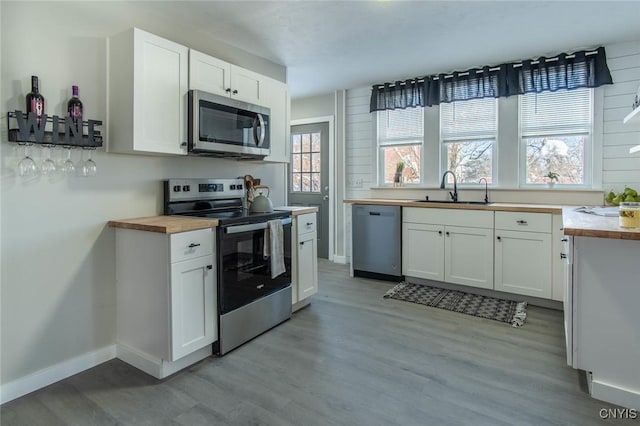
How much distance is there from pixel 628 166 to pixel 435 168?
1.80 metres

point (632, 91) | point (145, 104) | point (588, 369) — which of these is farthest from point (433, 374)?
point (632, 91)

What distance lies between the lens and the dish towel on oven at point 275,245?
2773 mm

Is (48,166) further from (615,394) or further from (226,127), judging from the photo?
(615,394)

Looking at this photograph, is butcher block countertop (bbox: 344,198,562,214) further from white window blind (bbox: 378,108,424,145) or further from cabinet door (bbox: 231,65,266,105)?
cabinet door (bbox: 231,65,266,105)

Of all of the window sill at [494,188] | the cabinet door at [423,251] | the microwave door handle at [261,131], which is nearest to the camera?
the microwave door handle at [261,131]

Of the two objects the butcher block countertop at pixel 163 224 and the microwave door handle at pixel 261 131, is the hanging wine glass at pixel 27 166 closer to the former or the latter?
the butcher block countertop at pixel 163 224

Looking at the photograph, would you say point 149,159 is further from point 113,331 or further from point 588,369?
point 588,369

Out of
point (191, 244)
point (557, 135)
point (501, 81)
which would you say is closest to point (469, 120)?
point (501, 81)

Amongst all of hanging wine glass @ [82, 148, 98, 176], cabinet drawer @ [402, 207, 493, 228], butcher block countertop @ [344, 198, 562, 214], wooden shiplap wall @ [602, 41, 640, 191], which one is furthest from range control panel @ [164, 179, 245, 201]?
wooden shiplap wall @ [602, 41, 640, 191]

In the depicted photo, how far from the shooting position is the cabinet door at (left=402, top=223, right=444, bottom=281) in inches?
154

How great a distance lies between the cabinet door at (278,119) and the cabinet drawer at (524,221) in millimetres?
2142

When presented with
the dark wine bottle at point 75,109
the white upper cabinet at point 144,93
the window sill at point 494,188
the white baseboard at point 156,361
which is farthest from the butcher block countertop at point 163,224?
the window sill at point 494,188

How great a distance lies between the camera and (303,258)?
3.33 meters

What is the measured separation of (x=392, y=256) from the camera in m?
4.20
